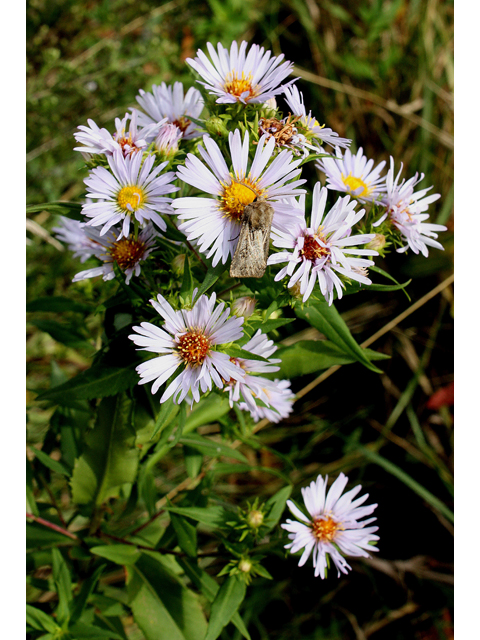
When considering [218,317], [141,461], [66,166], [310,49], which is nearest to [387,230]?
[218,317]

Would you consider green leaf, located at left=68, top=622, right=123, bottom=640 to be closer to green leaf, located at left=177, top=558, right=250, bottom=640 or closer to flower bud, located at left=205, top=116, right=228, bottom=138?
green leaf, located at left=177, top=558, right=250, bottom=640

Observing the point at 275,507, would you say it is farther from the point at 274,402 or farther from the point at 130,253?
the point at 130,253

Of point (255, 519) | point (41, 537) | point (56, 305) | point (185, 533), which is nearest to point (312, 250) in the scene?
point (255, 519)

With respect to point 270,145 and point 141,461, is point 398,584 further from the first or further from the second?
point 270,145

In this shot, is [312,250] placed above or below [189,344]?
above

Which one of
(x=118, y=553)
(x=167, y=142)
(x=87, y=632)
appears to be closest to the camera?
(x=167, y=142)

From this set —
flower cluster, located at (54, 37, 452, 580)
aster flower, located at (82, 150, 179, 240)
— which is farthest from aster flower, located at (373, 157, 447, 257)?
aster flower, located at (82, 150, 179, 240)

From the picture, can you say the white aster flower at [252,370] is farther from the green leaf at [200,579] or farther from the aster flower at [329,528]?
the green leaf at [200,579]
